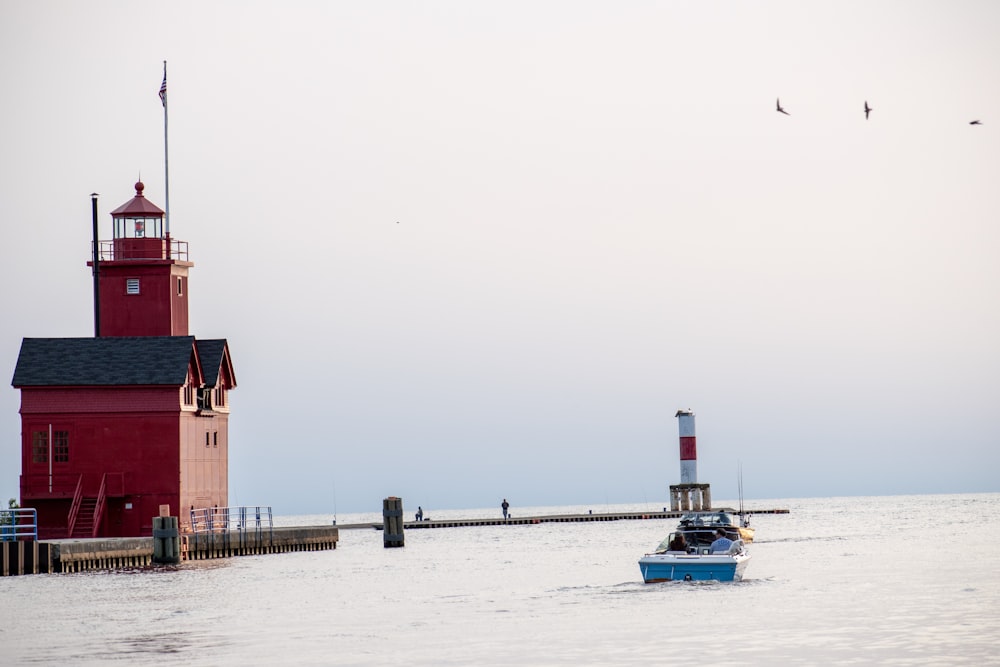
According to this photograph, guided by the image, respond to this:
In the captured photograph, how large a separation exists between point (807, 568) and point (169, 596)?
25.5 metres

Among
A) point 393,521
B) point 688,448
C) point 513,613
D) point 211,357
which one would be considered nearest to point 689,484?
point 688,448

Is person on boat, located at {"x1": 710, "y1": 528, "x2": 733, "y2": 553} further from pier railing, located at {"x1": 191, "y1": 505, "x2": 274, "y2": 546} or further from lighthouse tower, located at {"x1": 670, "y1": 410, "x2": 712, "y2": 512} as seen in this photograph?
lighthouse tower, located at {"x1": 670, "y1": 410, "x2": 712, "y2": 512}

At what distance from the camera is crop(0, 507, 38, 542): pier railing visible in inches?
2408

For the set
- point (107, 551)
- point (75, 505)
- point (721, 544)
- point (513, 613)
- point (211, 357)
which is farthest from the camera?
point (211, 357)

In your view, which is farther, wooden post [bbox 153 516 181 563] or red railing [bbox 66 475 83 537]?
red railing [bbox 66 475 83 537]

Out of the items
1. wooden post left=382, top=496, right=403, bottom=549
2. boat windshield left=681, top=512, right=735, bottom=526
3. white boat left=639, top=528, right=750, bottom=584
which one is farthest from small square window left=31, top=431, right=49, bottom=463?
white boat left=639, top=528, right=750, bottom=584

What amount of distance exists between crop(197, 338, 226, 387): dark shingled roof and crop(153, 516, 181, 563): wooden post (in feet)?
29.9

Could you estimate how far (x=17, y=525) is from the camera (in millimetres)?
60875

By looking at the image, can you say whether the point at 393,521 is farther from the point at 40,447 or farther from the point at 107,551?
the point at 107,551

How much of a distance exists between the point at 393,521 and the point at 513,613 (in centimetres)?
4402

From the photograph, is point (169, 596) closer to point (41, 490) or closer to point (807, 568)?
point (41, 490)

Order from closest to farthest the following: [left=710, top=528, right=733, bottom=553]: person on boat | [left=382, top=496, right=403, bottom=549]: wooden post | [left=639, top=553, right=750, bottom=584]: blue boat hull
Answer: [left=639, top=553, right=750, bottom=584]: blue boat hull → [left=710, top=528, right=733, bottom=553]: person on boat → [left=382, top=496, right=403, bottom=549]: wooden post

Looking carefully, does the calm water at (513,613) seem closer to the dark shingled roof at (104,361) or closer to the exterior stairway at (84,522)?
the exterior stairway at (84,522)

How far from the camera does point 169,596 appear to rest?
53906 mm
